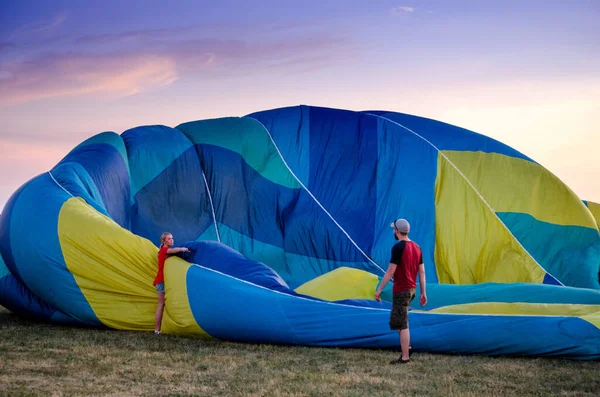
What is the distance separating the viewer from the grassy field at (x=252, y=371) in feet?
13.9

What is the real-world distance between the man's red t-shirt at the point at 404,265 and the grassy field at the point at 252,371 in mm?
525

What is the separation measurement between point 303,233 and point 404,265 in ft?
11.2

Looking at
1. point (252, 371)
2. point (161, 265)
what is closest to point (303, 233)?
point (161, 265)

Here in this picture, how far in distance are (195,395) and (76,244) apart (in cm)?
271

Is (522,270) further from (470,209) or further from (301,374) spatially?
(301,374)

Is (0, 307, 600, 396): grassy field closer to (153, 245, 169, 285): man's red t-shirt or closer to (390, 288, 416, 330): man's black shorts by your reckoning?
(390, 288, 416, 330): man's black shorts

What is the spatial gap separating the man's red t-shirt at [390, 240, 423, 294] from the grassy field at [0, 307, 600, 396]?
525 mm

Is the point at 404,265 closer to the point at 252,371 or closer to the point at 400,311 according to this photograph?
the point at 400,311

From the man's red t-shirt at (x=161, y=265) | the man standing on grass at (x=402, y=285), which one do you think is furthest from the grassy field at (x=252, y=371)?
the man's red t-shirt at (x=161, y=265)

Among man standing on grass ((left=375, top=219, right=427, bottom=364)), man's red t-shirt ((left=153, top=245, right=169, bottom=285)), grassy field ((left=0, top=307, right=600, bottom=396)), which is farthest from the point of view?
man's red t-shirt ((left=153, top=245, right=169, bottom=285))

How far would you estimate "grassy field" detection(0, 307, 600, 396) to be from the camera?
4234mm

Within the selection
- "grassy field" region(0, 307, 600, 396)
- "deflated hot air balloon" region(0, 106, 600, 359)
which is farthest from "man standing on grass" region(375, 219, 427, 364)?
"deflated hot air balloon" region(0, 106, 600, 359)

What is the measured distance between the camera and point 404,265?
508 centimetres

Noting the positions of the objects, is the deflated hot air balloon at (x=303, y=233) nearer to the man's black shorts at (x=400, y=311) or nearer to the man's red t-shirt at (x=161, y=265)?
the man's red t-shirt at (x=161, y=265)
